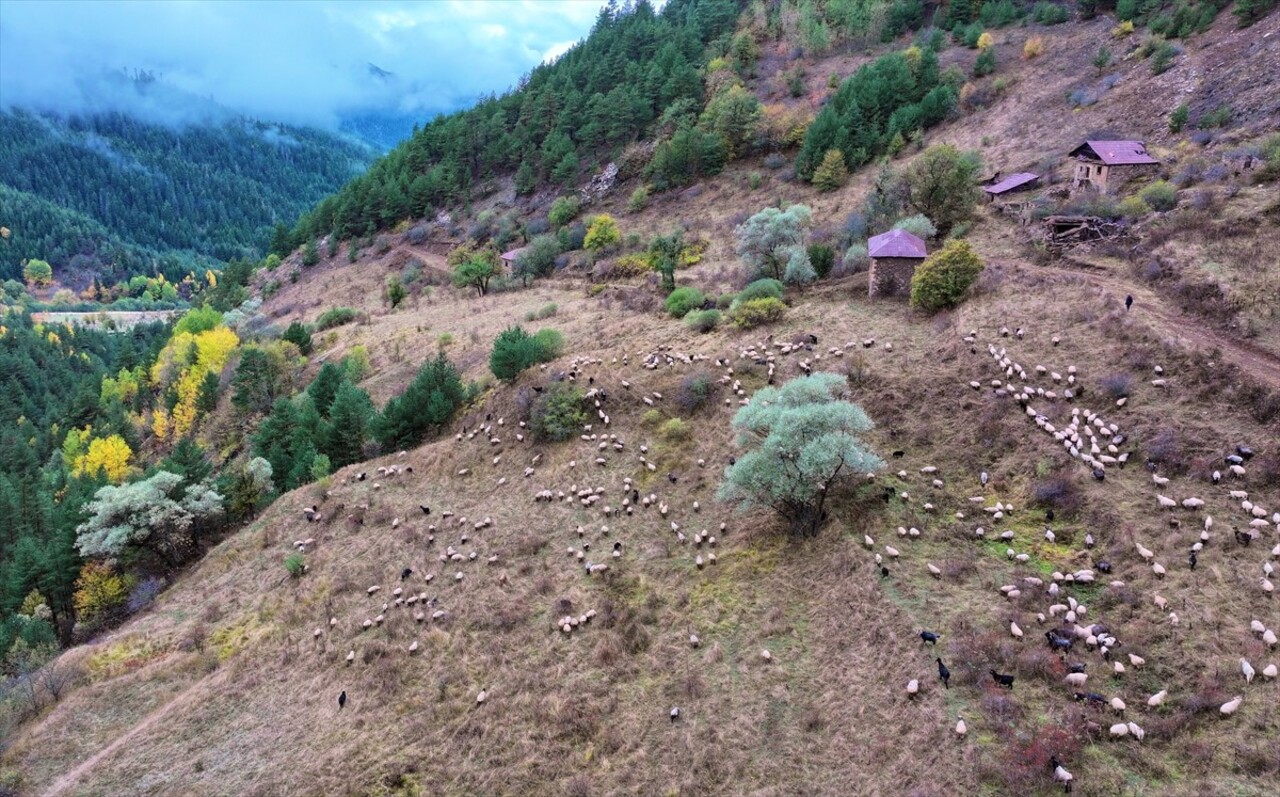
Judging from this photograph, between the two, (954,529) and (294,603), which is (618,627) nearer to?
(954,529)

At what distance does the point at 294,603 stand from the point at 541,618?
12.4 m

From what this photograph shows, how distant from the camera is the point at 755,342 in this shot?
133 ft

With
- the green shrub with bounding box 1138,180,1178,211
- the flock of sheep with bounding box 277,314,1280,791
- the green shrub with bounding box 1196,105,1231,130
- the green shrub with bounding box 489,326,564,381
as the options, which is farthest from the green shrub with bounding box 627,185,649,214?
the green shrub with bounding box 1138,180,1178,211

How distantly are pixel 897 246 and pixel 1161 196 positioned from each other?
1574cm

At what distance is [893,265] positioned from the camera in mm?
43000

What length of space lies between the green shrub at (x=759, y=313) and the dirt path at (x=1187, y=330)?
15978mm

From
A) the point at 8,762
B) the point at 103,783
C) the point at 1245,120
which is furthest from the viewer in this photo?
the point at 1245,120

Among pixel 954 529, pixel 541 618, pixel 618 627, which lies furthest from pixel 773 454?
pixel 541 618

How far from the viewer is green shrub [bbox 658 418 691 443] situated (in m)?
35.8

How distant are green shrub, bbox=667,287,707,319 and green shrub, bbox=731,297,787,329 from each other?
21.9ft

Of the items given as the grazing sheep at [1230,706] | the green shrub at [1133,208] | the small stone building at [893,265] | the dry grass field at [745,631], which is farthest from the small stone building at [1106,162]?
the grazing sheep at [1230,706]

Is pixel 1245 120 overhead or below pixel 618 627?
overhead

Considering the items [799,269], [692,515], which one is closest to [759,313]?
[799,269]

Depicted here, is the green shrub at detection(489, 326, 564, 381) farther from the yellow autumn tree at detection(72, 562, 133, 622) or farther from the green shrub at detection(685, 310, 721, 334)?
the yellow autumn tree at detection(72, 562, 133, 622)
